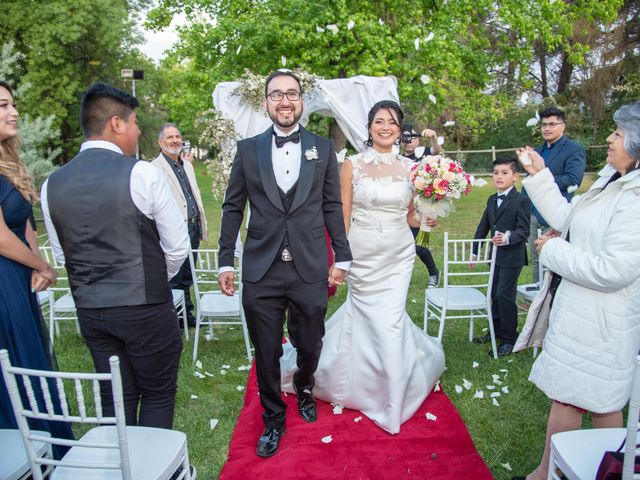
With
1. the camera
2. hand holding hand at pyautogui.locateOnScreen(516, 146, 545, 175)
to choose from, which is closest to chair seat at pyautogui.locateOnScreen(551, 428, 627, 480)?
hand holding hand at pyautogui.locateOnScreen(516, 146, 545, 175)

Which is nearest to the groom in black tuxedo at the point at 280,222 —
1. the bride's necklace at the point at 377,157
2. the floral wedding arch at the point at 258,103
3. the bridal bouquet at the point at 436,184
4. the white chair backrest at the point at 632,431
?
the bride's necklace at the point at 377,157

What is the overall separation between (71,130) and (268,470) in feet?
75.4

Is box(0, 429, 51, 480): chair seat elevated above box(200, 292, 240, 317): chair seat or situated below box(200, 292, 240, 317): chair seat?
above

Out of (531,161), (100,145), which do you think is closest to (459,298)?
(531,161)

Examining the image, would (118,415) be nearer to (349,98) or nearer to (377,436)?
(377,436)

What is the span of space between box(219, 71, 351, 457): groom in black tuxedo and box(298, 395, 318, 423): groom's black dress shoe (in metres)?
0.46

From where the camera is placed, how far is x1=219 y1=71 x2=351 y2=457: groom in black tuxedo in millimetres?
3045

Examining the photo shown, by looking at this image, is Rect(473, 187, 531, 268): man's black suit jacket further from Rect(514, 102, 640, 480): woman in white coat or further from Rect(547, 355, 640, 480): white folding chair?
Rect(547, 355, 640, 480): white folding chair

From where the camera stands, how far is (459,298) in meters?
4.85

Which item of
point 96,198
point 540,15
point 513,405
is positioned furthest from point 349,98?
point 540,15

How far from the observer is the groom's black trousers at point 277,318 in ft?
10.1

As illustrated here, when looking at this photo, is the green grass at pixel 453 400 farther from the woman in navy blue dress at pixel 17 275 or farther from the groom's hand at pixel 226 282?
the groom's hand at pixel 226 282

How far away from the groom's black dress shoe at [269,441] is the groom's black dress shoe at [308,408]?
12.5 inches

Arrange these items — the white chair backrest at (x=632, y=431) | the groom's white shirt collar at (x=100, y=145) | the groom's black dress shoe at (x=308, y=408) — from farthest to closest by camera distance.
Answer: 1. the groom's black dress shoe at (x=308, y=408)
2. the groom's white shirt collar at (x=100, y=145)
3. the white chair backrest at (x=632, y=431)
